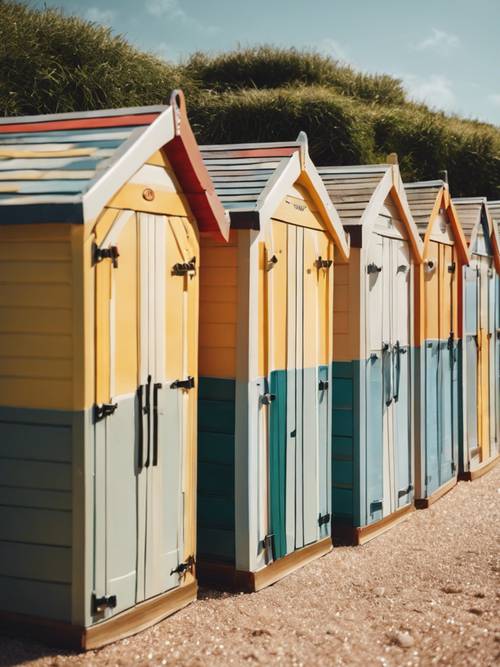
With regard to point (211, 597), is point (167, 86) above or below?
above

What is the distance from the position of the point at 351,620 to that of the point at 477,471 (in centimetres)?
544

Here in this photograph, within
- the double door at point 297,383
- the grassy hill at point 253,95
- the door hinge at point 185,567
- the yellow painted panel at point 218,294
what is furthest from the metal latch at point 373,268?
the grassy hill at point 253,95

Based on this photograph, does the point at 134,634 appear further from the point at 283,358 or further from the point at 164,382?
the point at 283,358

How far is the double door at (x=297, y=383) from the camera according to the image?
627cm

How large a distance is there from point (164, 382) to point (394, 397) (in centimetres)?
354

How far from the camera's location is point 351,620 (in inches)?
A: 222

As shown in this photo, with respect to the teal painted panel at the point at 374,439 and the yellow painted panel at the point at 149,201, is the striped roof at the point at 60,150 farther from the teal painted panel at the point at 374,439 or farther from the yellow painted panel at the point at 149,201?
the teal painted panel at the point at 374,439

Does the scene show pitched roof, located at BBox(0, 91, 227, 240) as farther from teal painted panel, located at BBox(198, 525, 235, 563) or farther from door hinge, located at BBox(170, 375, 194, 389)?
teal painted panel, located at BBox(198, 525, 235, 563)

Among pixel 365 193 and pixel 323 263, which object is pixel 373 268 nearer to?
pixel 365 193

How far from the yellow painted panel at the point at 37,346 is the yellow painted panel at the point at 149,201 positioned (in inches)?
31.9

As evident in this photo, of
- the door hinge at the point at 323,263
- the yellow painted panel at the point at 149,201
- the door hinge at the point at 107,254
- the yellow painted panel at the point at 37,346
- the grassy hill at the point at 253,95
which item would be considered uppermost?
the grassy hill at the point at 253,95

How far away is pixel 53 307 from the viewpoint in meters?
4.61

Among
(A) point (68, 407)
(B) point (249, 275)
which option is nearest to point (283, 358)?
(B) point (249, 275)

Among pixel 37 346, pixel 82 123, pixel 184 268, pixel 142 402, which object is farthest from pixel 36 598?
pixel 82 123
